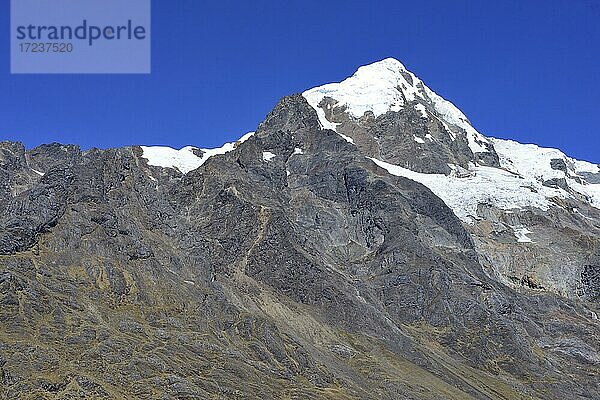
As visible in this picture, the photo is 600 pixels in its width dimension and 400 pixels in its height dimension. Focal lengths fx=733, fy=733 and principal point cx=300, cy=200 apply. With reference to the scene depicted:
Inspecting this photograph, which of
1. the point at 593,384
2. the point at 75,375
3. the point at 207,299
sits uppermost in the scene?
the point at 207,299

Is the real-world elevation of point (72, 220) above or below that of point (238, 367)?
above

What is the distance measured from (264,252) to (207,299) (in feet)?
135

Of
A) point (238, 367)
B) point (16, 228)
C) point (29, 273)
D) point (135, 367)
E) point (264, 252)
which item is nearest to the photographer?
point (135, 367)

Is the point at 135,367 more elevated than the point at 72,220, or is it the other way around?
the point at 72,220

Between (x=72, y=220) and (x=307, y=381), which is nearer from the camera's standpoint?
(x=307, y=381)

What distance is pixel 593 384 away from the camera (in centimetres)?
17650

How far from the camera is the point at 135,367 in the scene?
4663 inches

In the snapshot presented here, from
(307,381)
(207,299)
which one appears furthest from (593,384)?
(207,299)

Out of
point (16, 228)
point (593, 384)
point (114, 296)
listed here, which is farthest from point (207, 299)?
point (593, 384)

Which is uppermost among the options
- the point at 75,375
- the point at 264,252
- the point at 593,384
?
the point at 264,252

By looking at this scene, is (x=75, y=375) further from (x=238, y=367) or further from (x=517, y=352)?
(x=517, y=352)

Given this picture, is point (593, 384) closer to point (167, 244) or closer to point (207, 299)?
point (207, 299)

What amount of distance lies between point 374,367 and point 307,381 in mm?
22183

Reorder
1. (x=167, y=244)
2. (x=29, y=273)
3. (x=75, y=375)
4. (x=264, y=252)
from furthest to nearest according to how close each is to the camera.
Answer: (x=264, y=252) → (x=167, y=244) → (x=29, y=273) → (x=75, y=375)
